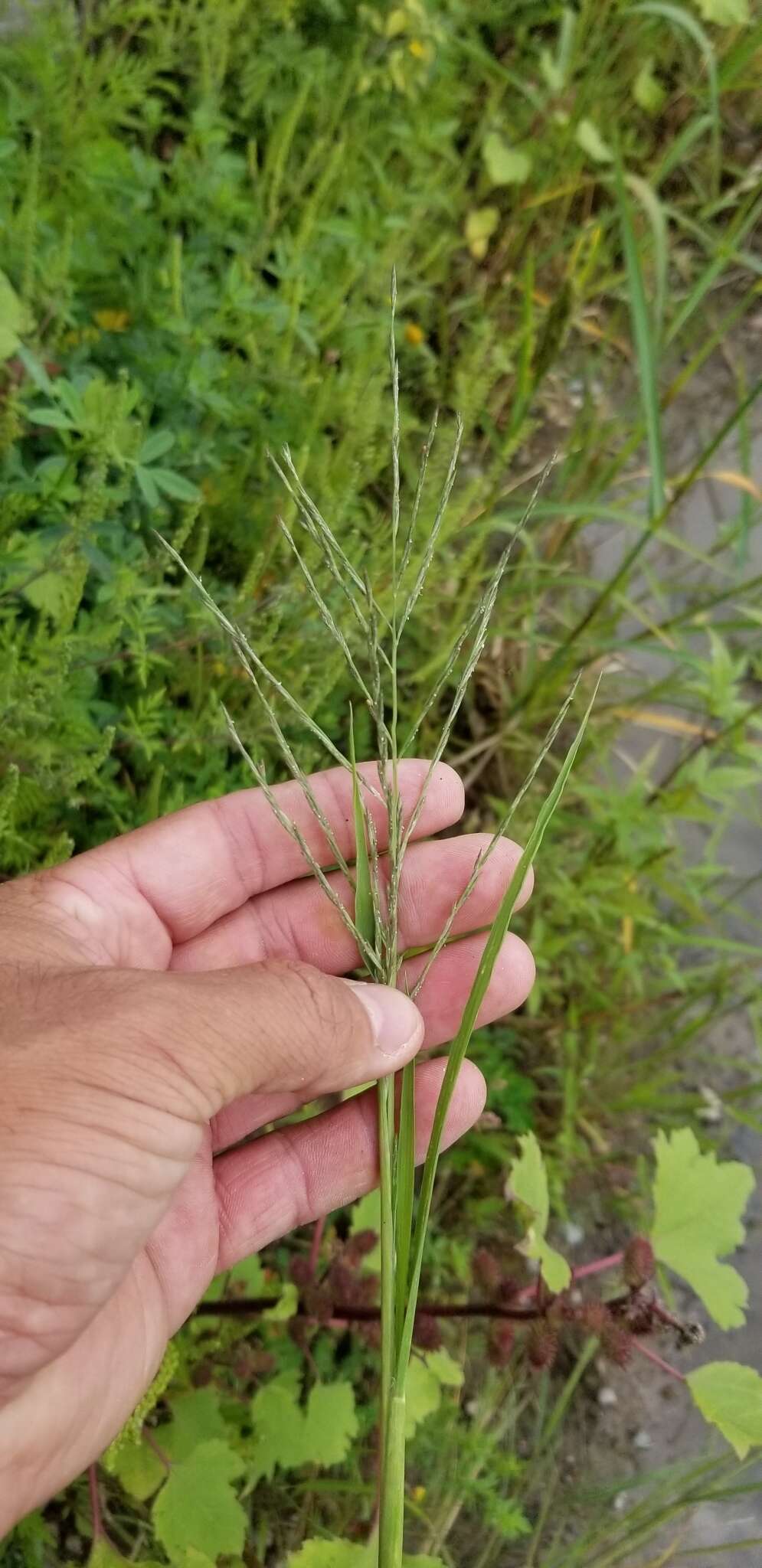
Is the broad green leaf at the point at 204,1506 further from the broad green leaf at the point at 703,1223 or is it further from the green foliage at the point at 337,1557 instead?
the broad green leaf at the point at 703,1223

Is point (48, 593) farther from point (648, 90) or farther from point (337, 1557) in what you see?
point (648, 90)

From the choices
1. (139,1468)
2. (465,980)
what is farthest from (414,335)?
(139,1468)

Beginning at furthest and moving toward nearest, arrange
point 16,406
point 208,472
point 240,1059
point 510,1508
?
point 208,472, point 510,1508, point 16,406, point 240,1059

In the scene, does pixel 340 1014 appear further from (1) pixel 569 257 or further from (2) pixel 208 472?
(1) pixel 569 257

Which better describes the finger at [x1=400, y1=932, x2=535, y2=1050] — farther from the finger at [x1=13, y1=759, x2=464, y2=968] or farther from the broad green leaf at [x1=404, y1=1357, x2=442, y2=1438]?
the broad green leaf at [x1=404, y1=1357, x2=442, y2=1438]

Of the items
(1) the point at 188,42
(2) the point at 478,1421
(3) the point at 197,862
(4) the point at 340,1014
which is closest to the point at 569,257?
(1) the point at 188,42

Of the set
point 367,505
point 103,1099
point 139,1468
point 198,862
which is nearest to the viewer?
point 103,1099

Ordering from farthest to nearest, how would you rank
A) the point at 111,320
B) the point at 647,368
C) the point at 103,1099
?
1. the point at 111,320
2. the point at 647,368
3. the point at 103,1099

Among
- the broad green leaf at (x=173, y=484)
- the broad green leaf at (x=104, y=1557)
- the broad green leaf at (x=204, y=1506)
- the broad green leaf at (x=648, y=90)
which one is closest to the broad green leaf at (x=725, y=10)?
the broad green leaf at (x=648, y=90)
